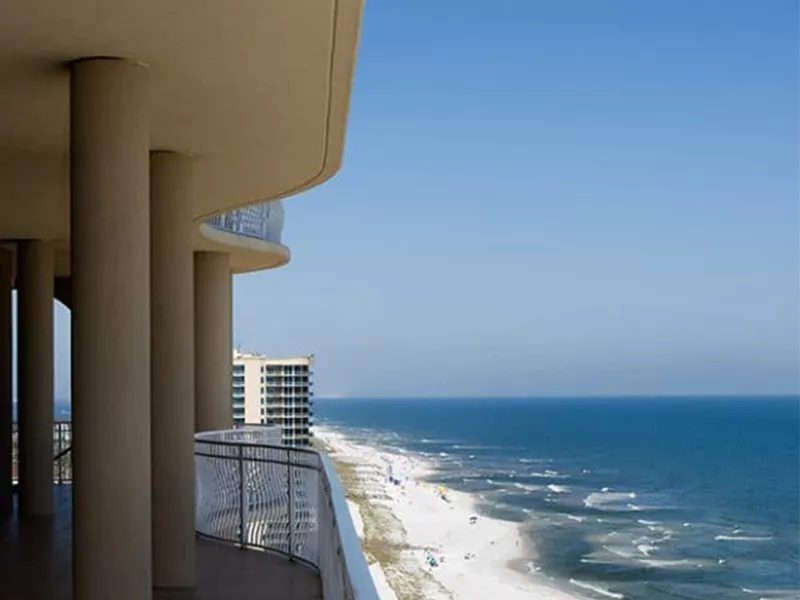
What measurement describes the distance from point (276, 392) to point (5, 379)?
36.4 meters

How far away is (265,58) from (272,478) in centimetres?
473

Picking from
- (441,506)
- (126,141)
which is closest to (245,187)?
(126,141)

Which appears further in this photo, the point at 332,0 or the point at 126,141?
the point at 126,141

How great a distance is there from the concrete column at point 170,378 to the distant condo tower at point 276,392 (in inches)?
1592

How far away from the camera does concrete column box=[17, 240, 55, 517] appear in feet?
45.0

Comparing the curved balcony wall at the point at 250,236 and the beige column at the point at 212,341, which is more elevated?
the curved balcony wall at the point at 250,236

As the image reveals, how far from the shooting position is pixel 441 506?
224ft

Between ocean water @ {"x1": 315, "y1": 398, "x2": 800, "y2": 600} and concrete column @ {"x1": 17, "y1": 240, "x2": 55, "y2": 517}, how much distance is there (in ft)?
105

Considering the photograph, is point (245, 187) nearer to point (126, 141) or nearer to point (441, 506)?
point (126, 141)

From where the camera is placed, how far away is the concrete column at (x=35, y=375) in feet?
45.0

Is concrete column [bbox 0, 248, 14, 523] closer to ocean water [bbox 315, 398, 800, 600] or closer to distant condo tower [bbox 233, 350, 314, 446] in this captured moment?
ocean water [bbox 315, 398, 800, 600]

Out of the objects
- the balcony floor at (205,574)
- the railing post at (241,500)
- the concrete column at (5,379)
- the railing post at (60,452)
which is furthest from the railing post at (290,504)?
the railing post at (60,452)

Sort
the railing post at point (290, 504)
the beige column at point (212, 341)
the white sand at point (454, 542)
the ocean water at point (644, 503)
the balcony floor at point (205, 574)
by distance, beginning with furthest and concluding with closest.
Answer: the ocean water at point (644, 503) < the white sand at point (454, 542) < the beige column at point (212, 341) < the railing post at point (290, 504) < the balcony floor at point (205, 574)

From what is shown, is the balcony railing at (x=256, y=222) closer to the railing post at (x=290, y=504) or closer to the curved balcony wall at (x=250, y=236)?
the curved balcony wall at (x=250, y=236)
